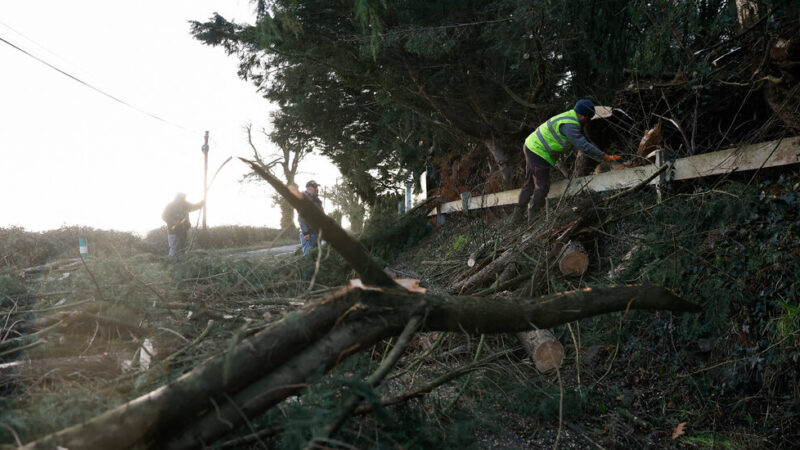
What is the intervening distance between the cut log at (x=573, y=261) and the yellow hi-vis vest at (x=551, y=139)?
6.29 ft

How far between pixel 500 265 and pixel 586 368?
63.7 inches

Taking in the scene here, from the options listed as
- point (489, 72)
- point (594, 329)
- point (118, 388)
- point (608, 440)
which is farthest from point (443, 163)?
point (118, 388)

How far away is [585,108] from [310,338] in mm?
5150

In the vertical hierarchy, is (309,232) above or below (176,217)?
below

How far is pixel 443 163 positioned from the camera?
39.9 feet

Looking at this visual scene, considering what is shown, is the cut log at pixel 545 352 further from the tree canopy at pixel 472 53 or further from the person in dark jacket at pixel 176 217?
the person in dark jacket at pixel 176 217

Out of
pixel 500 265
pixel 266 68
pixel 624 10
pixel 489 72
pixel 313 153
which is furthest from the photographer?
pixel 313 153

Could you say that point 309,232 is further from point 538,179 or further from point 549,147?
point 549,147

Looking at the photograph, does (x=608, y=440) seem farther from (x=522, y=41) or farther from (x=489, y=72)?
(x=489, y=72)

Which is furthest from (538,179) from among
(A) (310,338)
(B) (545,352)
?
(A) (310,338)

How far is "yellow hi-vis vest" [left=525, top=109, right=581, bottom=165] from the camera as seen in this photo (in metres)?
5.89

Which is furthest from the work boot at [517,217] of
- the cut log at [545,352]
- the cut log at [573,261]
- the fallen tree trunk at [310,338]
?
the fallen tree trunk at [310,338]

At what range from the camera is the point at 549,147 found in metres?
6.19

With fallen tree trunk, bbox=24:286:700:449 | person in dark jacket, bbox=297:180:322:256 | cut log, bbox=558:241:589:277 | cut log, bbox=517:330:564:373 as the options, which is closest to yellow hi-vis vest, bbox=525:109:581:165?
cut log, bbox=558:241:589:277
